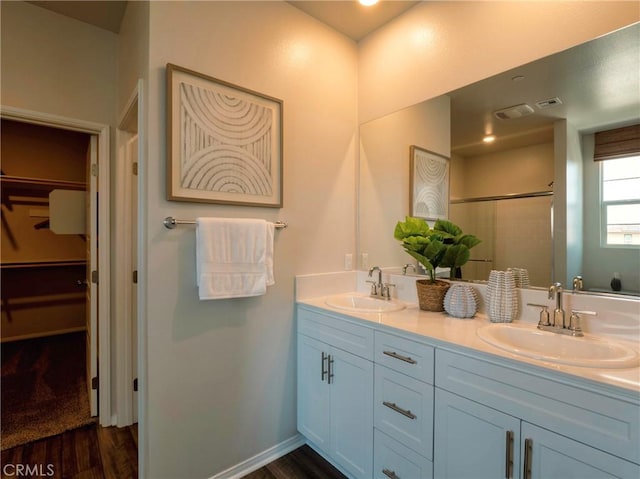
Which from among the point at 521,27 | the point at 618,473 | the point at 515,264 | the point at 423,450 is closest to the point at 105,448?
the point at 423,450

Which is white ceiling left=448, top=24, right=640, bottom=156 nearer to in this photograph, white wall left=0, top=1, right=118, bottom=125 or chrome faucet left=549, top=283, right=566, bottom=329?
chrome faucet left=549, top=283, right=566, bottom=329

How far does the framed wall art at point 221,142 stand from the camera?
1464 mm

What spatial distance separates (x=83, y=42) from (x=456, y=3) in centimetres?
234

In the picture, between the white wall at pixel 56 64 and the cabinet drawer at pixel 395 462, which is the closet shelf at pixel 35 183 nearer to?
the white wall at pixel 56 64

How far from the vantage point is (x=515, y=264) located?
5.00 ft

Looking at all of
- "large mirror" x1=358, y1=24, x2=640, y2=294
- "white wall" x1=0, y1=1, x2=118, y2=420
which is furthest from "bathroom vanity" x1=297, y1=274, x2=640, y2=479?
"white wall" x1=0, y1=1, x2=118, y2=420

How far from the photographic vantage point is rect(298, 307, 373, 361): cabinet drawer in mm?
1489

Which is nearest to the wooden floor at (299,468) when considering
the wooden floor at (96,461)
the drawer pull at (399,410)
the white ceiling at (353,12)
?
the wooden floor at (96,461)

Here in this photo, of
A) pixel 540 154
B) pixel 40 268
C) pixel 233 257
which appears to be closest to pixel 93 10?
pixel 233 257

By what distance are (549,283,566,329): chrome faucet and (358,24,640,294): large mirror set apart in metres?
0.07

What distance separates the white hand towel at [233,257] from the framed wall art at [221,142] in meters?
0.15

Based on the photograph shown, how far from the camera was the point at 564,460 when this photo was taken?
2.94 feet

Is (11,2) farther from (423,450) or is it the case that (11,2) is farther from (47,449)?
(423,450)

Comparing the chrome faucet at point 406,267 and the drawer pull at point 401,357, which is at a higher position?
the chrome faucet at point 406,267
